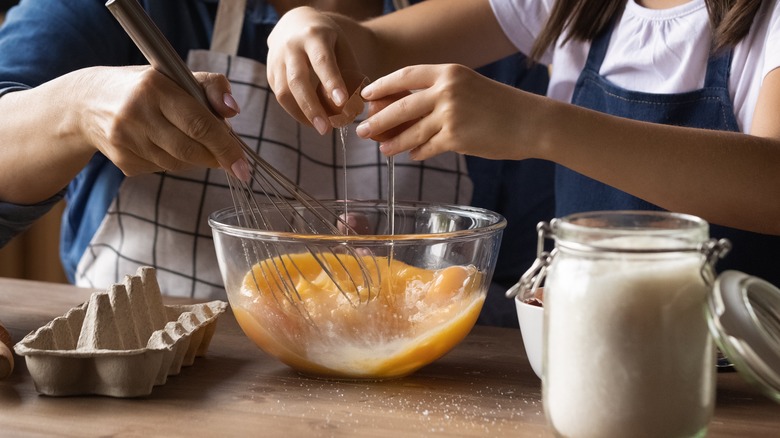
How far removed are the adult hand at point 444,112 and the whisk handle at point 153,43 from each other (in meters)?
0.17

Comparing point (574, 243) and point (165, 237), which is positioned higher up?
point (574, 243)

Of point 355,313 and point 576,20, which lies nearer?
point 355,313

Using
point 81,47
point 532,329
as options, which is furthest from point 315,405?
point 81,47

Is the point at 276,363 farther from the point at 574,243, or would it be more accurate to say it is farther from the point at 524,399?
the point at 574,243

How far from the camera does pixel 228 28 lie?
4.61ft

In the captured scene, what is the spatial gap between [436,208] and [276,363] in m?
0.24

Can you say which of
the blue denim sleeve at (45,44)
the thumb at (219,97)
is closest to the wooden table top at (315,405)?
the thumb at (219,97)

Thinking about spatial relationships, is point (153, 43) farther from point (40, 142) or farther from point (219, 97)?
point (40, 142)

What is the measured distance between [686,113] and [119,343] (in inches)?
29.4

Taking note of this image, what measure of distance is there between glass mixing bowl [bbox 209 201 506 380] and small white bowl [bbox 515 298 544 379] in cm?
6

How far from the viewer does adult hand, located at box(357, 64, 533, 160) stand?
2.48 ft

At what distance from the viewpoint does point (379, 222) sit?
0.94m

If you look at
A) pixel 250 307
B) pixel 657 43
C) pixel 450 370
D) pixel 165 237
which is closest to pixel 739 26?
pixel 657 43

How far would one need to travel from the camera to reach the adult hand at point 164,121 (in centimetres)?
79
